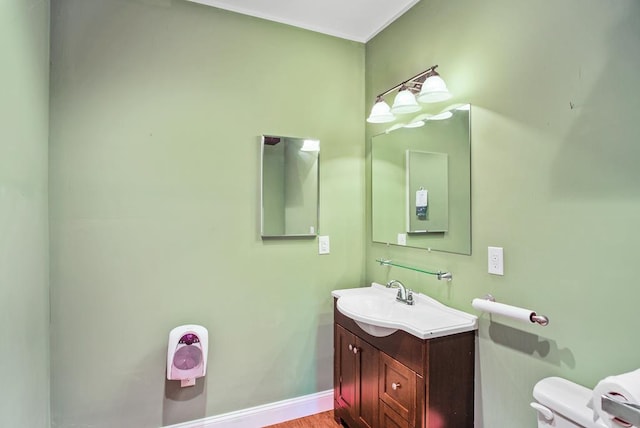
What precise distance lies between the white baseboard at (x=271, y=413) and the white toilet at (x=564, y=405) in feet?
4.95

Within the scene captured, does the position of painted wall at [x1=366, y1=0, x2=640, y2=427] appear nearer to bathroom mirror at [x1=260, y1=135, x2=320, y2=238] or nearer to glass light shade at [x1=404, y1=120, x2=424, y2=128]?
glass light shade at [x1=404, y1=120, x2=424, y2=128]

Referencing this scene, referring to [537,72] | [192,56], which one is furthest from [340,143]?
[537,72]

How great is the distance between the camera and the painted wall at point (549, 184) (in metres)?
1.16

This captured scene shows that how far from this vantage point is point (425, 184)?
2010mm

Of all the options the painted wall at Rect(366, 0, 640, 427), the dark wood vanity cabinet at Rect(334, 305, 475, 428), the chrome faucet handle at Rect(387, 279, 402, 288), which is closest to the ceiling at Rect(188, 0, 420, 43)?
the painted wall at Rect(366, 0, 640, 427)

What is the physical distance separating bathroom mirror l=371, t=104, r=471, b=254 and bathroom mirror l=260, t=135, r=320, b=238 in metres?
0.44

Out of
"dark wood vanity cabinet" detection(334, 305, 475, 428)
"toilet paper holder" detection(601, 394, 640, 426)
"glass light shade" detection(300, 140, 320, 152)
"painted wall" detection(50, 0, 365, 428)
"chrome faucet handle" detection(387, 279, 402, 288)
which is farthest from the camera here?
"glass light shade" detection(300, 140, 320, 152)

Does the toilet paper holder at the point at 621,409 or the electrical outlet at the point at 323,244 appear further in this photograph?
the electrical outlet at the point at 323,244

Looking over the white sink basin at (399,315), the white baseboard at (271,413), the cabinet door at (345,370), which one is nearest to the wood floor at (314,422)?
the white baseboard at (271,413)

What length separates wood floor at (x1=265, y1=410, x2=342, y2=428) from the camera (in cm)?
224

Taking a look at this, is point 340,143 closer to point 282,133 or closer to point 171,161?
point 282,133

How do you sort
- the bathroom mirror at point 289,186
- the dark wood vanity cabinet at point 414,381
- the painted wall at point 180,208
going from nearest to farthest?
the dark wood vanity cabinet at point 414,381
the painted wall at point 180,208
the bathroom mirror at point 289,186

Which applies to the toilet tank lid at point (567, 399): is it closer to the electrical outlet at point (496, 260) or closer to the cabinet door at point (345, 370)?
the electrical outlet at point (496, 260)

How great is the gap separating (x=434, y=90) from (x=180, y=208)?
153cm
